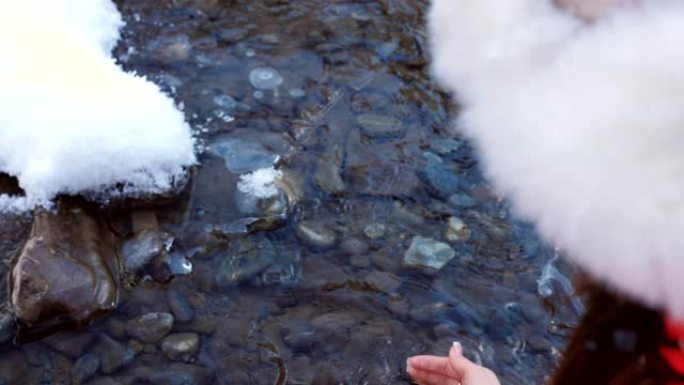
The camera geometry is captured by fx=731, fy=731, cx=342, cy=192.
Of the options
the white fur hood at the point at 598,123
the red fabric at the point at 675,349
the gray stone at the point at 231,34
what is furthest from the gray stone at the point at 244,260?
the red fabric at the point at 675,349

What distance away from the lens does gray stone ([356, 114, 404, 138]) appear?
283cm

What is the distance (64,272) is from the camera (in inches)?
86.8

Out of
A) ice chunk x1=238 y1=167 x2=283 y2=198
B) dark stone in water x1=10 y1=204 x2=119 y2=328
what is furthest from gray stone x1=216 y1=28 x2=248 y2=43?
dark stone in water x1=10 y1=204 x2=119 y2=328

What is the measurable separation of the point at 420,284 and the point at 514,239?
0.40 metres

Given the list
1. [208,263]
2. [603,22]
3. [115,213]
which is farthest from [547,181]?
[115,213]

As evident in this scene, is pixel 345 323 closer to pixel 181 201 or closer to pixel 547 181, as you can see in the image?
pixel 181 201

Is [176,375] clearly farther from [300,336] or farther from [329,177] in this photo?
[329,177]

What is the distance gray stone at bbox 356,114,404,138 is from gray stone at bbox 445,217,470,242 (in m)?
0.45

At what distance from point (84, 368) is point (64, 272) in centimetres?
29

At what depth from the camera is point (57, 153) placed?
2377mm

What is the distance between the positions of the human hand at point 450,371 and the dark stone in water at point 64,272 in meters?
0.95

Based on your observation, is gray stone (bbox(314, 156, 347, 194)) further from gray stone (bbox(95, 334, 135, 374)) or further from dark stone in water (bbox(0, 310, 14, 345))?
dark stone in water (bbox(0, 310, 14, 345))

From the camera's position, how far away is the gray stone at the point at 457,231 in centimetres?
256

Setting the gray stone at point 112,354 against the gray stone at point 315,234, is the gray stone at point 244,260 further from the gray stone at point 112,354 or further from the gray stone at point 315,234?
the gray stone at point 112,354
